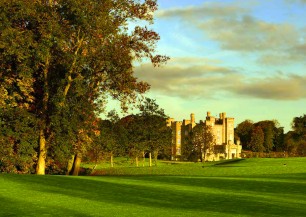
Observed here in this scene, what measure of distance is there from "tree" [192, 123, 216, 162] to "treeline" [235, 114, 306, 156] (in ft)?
73.8

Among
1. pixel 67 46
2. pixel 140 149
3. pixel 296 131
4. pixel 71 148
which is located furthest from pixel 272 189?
pixel 296 131

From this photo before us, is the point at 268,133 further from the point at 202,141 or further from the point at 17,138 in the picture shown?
the point at 17,138

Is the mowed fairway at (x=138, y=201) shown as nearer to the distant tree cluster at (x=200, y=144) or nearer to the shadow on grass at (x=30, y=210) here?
the shadow on grass at (x=30, y=210)

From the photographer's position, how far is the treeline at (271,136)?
13094 centimetres

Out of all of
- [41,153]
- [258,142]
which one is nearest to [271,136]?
[258,142]

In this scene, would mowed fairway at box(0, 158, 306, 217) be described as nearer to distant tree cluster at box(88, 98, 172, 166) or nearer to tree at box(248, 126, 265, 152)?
distant tree cluster at box(88, 98, 172, 166)

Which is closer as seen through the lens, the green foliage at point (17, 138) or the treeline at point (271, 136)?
the green foliage at point (17, 138)

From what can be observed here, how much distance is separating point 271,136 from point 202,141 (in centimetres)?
5064

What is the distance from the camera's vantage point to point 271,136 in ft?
475

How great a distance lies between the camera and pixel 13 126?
122 ft

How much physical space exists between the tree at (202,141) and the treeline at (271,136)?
885 inches

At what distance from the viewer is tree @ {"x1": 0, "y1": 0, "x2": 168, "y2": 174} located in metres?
35.8

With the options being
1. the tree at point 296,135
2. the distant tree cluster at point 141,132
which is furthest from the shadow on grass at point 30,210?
the tree at point 296,135

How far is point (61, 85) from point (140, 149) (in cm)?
3829
